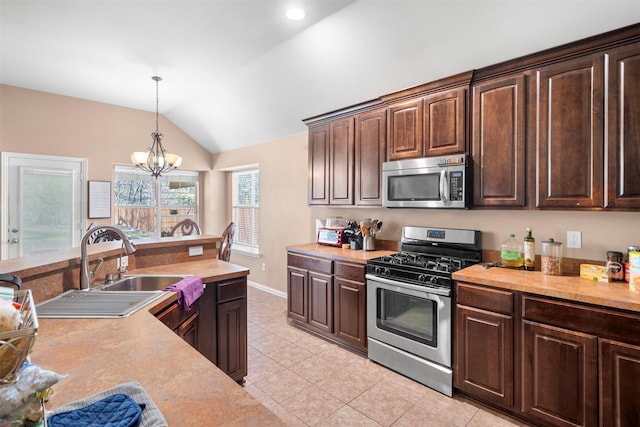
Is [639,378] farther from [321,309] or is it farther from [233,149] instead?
[233,149]

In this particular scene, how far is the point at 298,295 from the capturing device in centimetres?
364

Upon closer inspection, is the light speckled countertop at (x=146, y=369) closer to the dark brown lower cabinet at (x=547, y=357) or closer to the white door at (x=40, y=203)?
the dark brown lower cabinet at (x=547, y=357)

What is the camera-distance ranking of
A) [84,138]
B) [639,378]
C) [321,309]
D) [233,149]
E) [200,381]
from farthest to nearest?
1. [233,149]
2. [84,138]
3. [321,309]
4. [639,378]
5. [200,381]

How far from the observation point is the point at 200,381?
0.98m

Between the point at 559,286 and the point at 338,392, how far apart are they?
166 centimetres

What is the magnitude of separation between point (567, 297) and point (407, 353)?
1.23 m

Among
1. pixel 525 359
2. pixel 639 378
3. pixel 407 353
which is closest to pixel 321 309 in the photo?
pixel 407 353

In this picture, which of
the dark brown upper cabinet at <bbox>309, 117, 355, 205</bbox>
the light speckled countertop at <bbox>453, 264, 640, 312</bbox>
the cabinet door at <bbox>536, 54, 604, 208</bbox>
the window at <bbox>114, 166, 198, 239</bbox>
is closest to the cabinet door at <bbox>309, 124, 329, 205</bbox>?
the dark brown upper cabinet at <bbox>309, 117, 355, 205</bbox>

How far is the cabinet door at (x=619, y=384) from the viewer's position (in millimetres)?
1695

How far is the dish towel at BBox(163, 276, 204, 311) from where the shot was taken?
6.35ft

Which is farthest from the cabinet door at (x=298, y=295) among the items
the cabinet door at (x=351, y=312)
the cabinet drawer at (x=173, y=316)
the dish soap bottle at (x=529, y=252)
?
the dish soap bottle at (x=529, y=252)

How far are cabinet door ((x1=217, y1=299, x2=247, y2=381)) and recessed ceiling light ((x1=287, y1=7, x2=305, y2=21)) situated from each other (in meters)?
2.31

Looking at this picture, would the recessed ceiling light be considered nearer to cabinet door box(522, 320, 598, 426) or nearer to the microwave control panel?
the microwave control panel

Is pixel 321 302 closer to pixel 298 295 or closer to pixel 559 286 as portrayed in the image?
pixel 298 295
